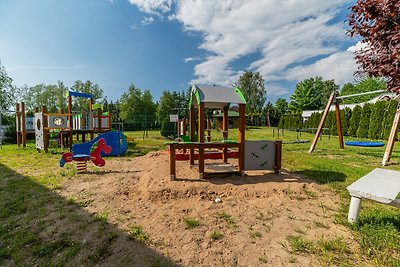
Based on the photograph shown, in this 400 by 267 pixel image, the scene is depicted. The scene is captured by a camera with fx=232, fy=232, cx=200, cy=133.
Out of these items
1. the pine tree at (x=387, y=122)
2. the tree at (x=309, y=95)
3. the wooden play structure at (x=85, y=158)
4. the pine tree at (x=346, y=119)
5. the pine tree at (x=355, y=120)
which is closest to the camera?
the wooden play structure at (x=85, y=158)

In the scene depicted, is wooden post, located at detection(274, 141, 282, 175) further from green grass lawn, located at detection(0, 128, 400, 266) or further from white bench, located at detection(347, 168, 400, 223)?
white bench, located at detection(347, 168, 400, 223)

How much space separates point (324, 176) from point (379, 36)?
434 centimetres

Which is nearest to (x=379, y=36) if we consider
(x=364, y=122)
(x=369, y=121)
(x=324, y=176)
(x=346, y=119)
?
(x=324, y=176)

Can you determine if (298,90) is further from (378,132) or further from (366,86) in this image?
(378,132)

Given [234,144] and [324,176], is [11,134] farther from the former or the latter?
[324,176]

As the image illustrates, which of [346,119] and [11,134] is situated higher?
[346,119]

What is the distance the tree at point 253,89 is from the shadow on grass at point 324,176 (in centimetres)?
4380

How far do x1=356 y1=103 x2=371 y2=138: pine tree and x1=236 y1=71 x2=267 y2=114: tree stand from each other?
2879cm

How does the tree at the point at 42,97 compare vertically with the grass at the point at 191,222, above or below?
above

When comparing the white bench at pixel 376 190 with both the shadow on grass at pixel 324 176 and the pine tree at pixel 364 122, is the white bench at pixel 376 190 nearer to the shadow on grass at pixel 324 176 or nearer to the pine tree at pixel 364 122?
the shadow on grass at pixel 324 176

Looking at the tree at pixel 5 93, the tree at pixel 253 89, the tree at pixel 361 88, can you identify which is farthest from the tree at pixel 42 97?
the tree at pixel 361 88

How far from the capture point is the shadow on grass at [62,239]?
2.56 metres

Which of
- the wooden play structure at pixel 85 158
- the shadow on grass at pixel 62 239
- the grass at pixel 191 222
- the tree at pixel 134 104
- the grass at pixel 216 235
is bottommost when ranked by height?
the shadow on grass at pixel 62 239

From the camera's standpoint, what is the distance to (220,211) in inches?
148
